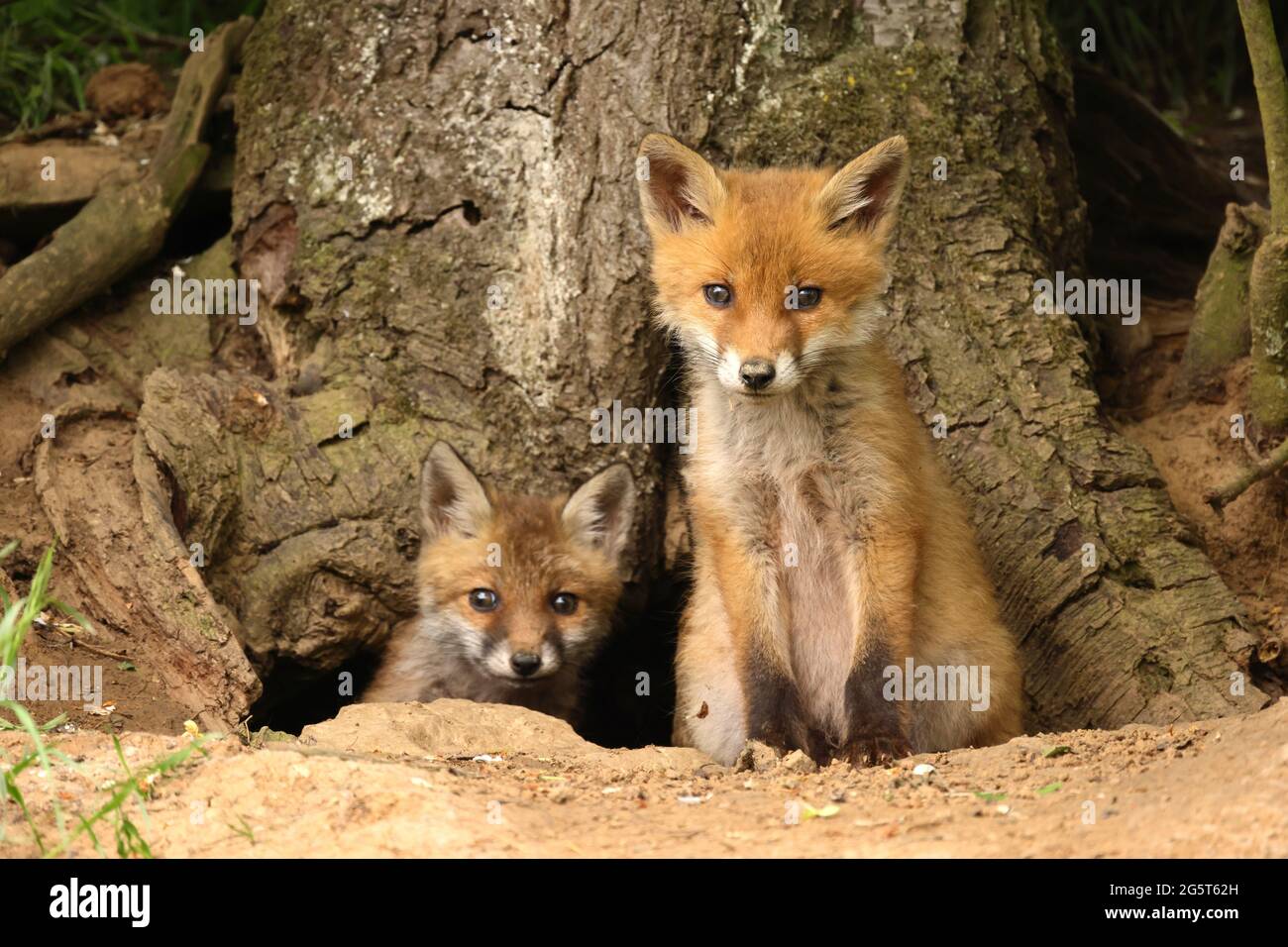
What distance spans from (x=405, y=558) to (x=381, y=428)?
596mm

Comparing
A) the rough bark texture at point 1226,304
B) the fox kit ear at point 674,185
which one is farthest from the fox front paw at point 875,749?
the rough bark texture at point 1226,304

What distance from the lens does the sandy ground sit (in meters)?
2.86

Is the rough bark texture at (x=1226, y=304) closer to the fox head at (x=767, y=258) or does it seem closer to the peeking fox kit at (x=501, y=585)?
the fox head at (x=767, y=258)

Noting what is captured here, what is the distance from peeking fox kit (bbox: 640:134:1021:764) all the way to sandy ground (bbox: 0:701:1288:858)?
56 centimetres

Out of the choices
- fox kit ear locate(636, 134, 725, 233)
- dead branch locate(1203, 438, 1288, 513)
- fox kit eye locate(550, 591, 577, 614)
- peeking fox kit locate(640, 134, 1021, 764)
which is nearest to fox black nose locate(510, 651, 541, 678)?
fox kit eye locate(550, 591, 577, 614)

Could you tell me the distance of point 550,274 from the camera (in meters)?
5.63

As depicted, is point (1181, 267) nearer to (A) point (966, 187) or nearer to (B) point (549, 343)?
(A) point (966, 187)

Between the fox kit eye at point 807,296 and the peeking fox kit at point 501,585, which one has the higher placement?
the fox kit eye at point 807,296

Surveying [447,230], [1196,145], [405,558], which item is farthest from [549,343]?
[1196,145]

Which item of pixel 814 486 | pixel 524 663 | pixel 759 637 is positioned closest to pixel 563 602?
pixel 524 663

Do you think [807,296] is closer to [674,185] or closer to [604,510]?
[674,185]

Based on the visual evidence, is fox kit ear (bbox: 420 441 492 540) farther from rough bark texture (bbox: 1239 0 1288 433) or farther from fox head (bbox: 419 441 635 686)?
rough bark texture (bbox: 1239 0 1288 433)

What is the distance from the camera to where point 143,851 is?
283 centimetres

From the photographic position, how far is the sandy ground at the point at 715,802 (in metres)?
2.86
